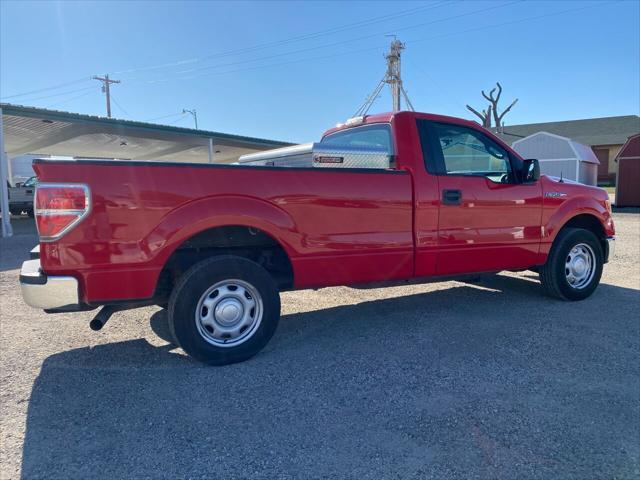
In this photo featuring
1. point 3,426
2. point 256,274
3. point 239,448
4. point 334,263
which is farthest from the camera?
point 334,263

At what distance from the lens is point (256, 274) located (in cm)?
368

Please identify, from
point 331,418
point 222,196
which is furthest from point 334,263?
point 331,418

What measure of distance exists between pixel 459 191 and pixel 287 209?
6.05 ft

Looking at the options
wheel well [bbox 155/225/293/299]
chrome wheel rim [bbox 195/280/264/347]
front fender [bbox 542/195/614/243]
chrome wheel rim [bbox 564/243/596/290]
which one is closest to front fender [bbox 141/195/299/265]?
wheel well [bbox 155/225/293/299]

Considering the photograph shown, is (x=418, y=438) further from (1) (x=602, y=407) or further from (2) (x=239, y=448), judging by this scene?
(1) (x=602, y=407)

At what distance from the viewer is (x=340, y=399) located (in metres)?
3.05

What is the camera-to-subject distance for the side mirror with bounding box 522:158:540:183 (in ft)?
16.2

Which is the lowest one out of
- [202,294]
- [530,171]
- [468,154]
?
[202,294]

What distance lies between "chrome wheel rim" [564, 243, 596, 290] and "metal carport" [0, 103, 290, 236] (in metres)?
13.9

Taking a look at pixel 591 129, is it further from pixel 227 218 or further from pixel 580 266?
pixel 227 218

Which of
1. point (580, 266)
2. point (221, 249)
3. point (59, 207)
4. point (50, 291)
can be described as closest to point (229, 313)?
point (221, 249)

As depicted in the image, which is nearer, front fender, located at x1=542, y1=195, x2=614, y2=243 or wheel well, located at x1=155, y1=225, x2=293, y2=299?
wheel well, located at x1=155, y1=225, x2=293, y2=299

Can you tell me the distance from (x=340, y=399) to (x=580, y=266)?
4013 millimetres

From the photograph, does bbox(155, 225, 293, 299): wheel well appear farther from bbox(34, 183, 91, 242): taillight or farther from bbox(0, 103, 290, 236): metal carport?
bbox(0, 103, 290, 236): metal carport
